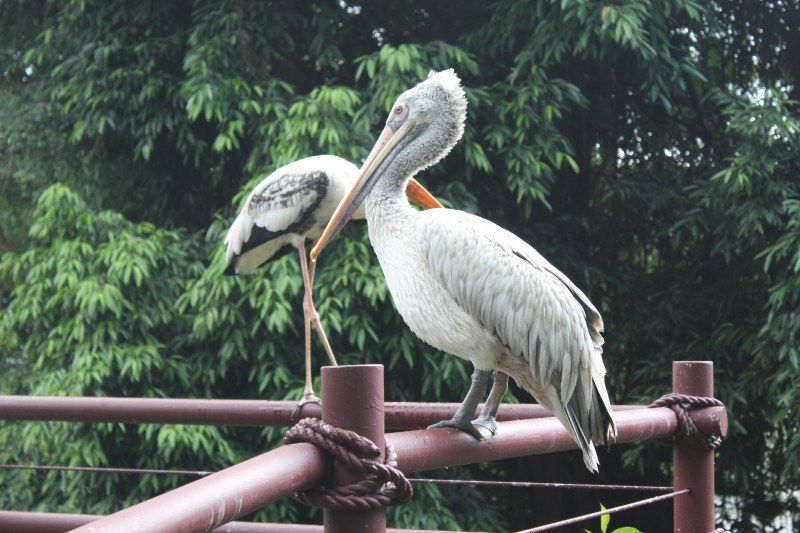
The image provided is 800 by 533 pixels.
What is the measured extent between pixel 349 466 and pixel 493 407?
680 millimetres

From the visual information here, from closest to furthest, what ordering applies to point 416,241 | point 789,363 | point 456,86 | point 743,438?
point 416,241 < point 456,86 < point 789,363 < point 743,438

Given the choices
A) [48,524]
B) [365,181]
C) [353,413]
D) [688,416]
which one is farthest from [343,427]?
[48,524]

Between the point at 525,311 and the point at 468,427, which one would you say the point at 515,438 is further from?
the point at 525,311

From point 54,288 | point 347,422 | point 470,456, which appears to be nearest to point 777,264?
point 54,288

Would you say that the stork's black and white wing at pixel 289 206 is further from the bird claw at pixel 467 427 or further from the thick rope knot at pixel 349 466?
the thick rope knot at pixel 349 466

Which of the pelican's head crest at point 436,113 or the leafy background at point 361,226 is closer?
the pelican's head crest at point 436,113

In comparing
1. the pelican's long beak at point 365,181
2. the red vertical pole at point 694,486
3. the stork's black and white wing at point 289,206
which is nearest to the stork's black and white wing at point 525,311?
the red vertical pole at point 694,486

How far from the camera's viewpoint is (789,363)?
4.70 m

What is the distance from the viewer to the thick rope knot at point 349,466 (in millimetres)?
1108

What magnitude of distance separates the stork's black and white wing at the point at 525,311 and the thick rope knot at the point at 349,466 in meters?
0.74

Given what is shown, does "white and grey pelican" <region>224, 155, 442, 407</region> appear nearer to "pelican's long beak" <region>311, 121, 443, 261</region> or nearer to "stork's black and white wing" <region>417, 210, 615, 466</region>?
"pelican's long beak" <region>311, 121, 443, 261</region>

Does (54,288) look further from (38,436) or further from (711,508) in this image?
(711,508)

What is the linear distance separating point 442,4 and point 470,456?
4.87 meters

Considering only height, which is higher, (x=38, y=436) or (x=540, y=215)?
(x=540, y=215)
